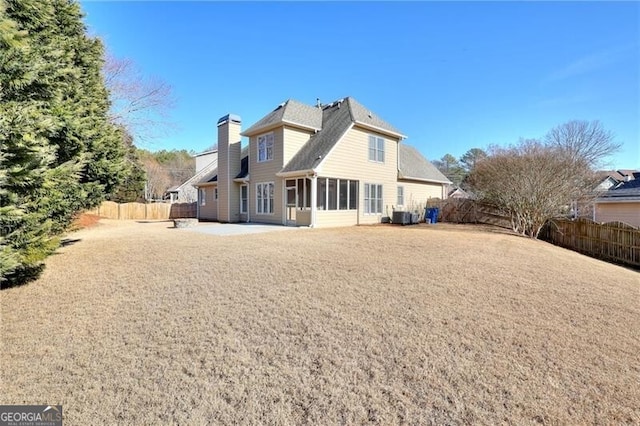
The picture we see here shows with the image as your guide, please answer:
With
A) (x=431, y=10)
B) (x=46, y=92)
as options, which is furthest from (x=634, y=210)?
(x=46, y=92)

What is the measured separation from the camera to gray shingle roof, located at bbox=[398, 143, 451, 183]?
2077 cm

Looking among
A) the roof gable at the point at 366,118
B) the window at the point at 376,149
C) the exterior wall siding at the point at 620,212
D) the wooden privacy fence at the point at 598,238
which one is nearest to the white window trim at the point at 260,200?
the roof gable at the point at 366,118

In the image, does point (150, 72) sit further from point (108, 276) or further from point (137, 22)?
point (108, 276)

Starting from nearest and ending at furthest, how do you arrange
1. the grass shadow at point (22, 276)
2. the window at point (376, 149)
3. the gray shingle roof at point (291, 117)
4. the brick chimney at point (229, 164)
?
1. the grass shadow at point (22, 276)
2. the gray shingle roof at point (291, 117)
3. the window at point (376, 149)
4. the brick chimney at point (229, 164)

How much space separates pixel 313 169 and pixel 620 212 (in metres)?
18.1

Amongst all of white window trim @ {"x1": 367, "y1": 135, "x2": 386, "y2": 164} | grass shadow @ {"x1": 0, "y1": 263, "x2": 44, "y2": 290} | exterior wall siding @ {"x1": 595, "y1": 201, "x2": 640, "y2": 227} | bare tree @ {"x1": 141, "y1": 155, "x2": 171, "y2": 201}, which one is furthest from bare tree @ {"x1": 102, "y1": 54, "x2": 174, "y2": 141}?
exterior wall siding @ {"x1": 595, "y1": 201, "x2": 640, "y2": 227}

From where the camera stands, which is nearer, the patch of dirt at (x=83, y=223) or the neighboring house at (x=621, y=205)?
the patch of dirt at (x=83, y=223)

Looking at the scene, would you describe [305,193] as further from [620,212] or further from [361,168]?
[620,212]

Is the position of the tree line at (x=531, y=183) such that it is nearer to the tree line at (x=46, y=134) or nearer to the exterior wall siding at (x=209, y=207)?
the tree line at (x=46, y=134)

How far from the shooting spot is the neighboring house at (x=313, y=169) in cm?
1566

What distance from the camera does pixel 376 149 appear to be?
59.7ft

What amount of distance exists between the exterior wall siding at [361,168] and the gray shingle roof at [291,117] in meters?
2.61

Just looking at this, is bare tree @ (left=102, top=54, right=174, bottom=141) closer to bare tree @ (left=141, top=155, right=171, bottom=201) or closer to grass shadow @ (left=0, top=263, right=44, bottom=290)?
grass shadow @ (left=0, top=263, right=44, bottom=290)

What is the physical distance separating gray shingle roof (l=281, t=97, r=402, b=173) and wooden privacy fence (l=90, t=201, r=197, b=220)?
16.6m
